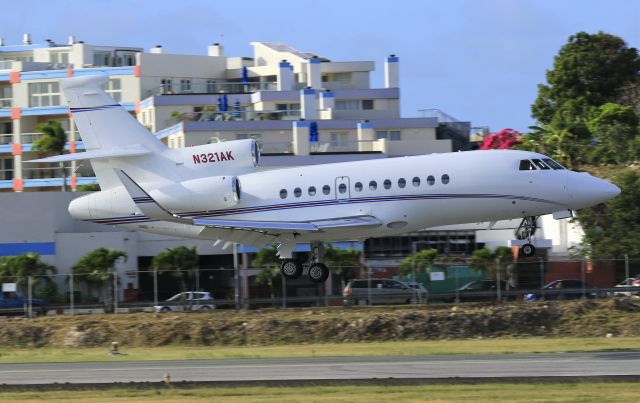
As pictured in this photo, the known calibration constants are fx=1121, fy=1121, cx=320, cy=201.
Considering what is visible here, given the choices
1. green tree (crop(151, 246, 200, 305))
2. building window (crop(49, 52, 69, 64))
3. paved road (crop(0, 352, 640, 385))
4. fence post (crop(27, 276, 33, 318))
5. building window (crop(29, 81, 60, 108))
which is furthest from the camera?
building window (crop(49, 52, 69, 64))

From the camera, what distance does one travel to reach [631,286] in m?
42.8

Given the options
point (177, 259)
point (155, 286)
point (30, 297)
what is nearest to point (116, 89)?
point (177, 259)

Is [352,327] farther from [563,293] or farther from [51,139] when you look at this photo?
[51,139]

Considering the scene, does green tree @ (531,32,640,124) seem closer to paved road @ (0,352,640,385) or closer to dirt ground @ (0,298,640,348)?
dirt ground @ (0,298,640,348)

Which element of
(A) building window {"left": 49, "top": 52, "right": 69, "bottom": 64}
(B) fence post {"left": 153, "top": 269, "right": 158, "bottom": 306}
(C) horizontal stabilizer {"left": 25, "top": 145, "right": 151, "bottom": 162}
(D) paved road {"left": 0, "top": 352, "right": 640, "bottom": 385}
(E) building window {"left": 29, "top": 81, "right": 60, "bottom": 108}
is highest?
(A) building window {"left": 49, "top": 52, "right": 69, "bottom": 64}

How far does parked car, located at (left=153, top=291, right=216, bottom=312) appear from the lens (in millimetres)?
45344

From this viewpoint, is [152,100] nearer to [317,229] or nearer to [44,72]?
[44,72]

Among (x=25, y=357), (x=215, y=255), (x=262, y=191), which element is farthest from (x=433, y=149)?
(x=25, y=357)

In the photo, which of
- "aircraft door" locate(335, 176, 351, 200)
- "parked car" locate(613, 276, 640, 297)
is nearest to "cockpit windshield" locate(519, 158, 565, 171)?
"aircraft door" locate(335, 176, 351, 200)

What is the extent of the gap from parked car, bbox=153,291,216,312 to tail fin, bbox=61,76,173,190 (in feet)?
20.3

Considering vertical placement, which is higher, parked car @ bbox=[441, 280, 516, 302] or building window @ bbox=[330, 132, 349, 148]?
building window @ bbox=[330, 132, 349, 148]

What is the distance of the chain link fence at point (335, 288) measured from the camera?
146ft

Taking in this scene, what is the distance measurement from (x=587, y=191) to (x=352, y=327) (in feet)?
30.6

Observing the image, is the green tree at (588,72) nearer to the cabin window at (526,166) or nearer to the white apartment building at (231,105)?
the white apartment building at (231,105)
